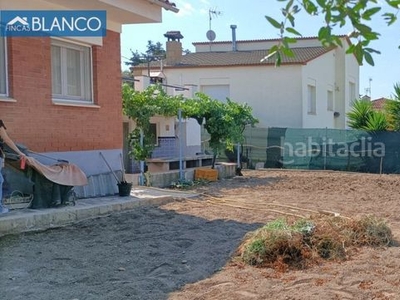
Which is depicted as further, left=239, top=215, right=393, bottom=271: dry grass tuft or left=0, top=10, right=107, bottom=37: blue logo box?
left=0, top=10, right=107, bottom=37: blue logo box

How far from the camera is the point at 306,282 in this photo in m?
5.50

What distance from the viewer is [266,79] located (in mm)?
28219

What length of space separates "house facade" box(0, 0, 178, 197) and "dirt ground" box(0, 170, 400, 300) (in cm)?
186

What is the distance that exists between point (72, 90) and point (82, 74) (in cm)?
46

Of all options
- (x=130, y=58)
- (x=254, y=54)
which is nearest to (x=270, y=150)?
(x=254, y=54)

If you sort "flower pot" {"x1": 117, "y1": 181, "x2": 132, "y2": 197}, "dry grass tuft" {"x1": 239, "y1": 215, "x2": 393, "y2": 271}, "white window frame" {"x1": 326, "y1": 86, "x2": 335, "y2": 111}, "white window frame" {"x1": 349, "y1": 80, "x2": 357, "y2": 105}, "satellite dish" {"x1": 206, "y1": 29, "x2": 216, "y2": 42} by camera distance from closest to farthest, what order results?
"dry grass tuft" {"x1": 239, "y1": 215, "x2": 393, "y2": 271}, "flower pot" {"x1": 117, "y1": 181, "x2": 132, "y2": 197}, "white window frame" {"x1": 326, "y1": 86, "x2": 335, "y2": 111}, "satellite dish" {"x1": 206, "y1": 29, "x2": 216, "y2": 42}, "white window frame" {"x1": 349, "y1": 80, "x2": 357, "y2": 105}

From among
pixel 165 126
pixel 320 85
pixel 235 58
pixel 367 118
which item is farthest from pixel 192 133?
pixel 320 85

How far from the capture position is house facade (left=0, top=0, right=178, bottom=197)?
365 inches

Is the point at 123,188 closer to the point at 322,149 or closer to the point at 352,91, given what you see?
the point at 322,149

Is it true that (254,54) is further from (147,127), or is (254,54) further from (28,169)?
(28,169)

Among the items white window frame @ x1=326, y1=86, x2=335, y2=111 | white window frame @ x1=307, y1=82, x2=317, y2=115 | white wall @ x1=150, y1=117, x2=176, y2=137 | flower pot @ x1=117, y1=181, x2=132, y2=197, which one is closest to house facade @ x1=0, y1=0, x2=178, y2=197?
flower pot @ x1=117, y1=181, x2=132, y2=197

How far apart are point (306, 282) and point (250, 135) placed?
18718 mm

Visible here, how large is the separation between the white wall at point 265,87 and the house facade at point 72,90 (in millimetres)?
16699

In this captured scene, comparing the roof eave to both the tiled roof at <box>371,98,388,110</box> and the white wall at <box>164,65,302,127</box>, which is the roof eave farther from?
the white wall at <box>164,65,302,127</box>
